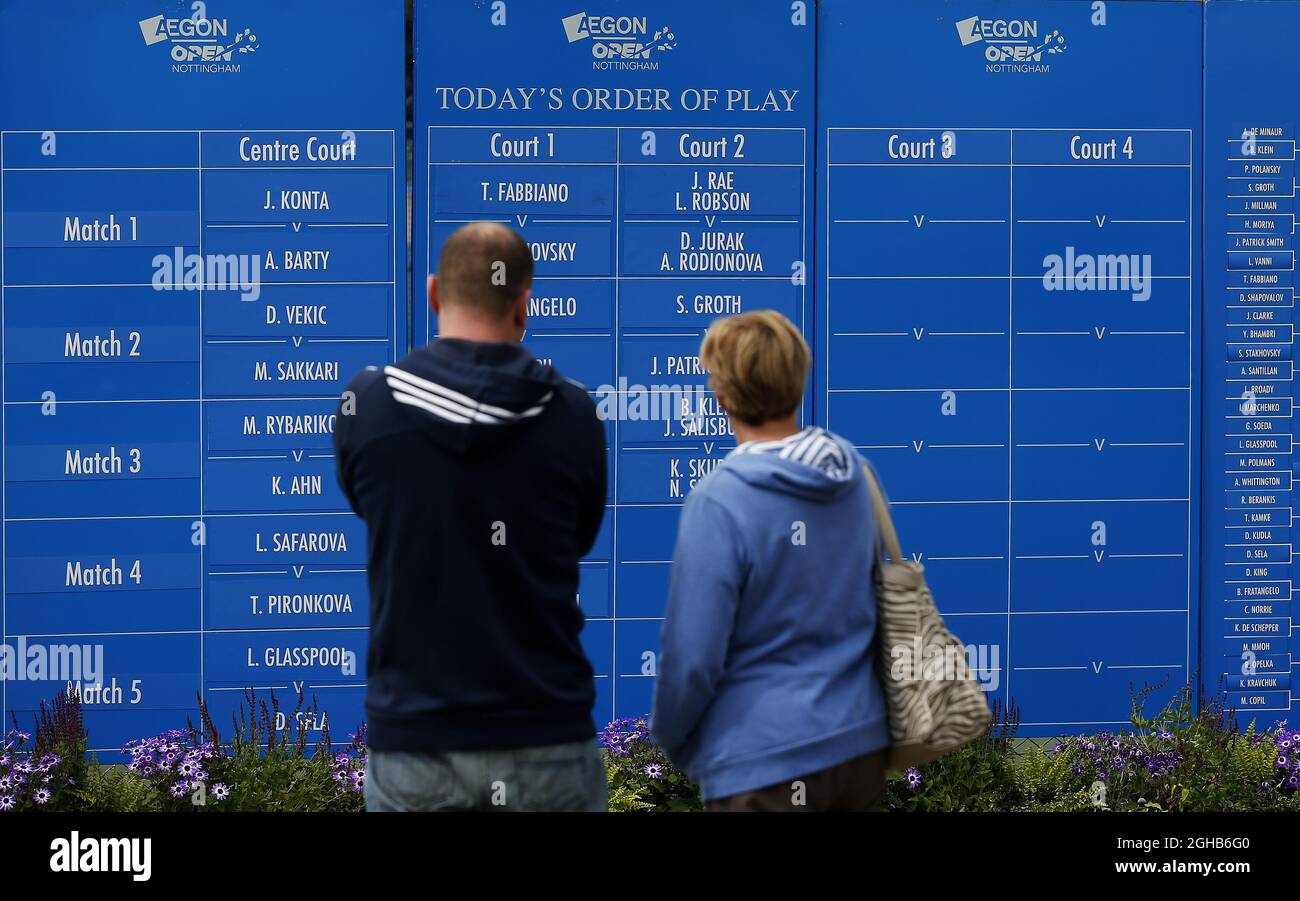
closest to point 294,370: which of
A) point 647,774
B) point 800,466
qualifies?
point 647,774

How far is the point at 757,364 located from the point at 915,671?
746mm

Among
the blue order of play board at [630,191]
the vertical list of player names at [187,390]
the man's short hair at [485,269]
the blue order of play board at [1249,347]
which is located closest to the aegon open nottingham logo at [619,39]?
the blue order of play board at [630,191]

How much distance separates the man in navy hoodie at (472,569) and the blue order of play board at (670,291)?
2.81 metres

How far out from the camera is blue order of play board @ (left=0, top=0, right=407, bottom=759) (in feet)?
18.2

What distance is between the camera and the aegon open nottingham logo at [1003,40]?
5812 millimetres

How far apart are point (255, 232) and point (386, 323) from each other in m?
0.64

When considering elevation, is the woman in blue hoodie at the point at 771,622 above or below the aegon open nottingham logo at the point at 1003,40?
below

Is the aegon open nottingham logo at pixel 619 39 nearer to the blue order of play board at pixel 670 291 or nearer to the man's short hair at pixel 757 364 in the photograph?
the blue order of play board at pixel 670 291

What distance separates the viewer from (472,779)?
283 centimetres

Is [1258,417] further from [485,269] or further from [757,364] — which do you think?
[485,269]

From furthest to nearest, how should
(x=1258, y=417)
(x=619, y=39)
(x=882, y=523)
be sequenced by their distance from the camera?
(x=1258, y=417) < (x=619, y=39) < (x=882, y=523)

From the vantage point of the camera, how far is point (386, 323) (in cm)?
563

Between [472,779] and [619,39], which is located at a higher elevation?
[619,39]
